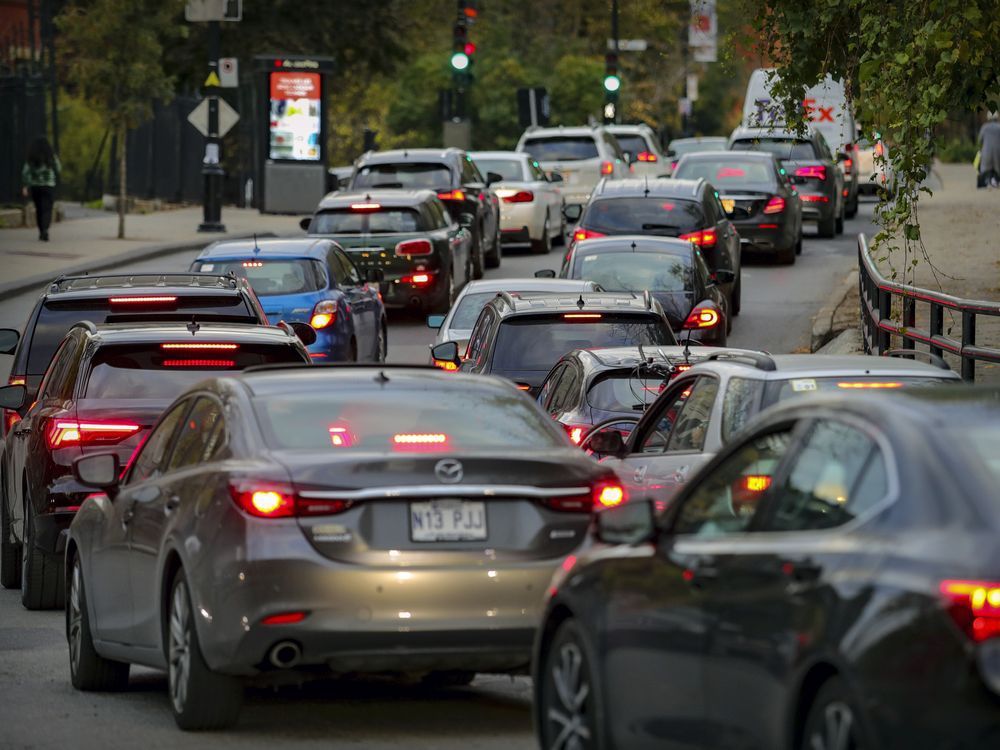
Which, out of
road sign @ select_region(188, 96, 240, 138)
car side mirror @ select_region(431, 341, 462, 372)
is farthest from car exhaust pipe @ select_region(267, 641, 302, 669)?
road sign @ select_region(188, 96, 240, 138)

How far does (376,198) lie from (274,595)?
65.1ft

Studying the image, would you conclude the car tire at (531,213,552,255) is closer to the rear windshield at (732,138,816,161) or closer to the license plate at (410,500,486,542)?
the rear windshield at (732,138,816,161)

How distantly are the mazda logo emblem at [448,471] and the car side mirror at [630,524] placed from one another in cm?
139

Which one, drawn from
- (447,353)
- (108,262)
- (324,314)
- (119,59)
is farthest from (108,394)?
(119,59)

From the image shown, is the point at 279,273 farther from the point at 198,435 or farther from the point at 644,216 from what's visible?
the point at 198,435

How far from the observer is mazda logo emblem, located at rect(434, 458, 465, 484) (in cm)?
779

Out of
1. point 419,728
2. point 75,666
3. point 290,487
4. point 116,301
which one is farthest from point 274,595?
point 116,301

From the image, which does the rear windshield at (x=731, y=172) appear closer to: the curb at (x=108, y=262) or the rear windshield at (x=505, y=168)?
the rear windshield at (x=505, y=168)

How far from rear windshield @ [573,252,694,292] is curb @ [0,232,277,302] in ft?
24.5

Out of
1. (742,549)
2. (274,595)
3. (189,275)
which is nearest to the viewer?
(742,549)

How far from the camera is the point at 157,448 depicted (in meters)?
9.24

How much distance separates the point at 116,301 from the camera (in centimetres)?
1423

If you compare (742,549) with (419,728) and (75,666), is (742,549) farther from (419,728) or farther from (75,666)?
(75,666)

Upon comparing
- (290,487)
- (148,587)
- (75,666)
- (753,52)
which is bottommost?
(75,666)
